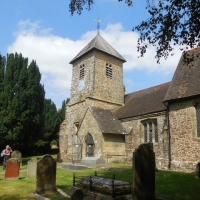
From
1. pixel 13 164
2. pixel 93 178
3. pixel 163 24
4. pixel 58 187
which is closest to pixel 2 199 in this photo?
pixel 58 187

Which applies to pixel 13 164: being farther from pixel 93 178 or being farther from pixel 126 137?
pixel 126 137

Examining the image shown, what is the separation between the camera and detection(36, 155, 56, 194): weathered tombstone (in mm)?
7988

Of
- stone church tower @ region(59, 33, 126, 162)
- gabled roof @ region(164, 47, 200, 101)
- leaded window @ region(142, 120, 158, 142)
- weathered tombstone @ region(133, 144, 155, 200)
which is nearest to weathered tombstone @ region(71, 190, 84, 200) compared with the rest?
weathered tombstone @ region(133, 144, 155, 200)

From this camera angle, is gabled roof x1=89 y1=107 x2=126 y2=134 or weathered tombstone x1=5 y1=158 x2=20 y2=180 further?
gabled roof x1=89 y1=107 x2=126 y2=134

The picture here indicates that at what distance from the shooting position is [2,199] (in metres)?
A: 7.14

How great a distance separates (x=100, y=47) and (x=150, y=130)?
11764mm

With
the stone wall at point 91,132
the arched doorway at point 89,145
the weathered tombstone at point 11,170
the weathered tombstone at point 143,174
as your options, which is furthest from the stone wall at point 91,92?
the weathered tombstone at point 143,174

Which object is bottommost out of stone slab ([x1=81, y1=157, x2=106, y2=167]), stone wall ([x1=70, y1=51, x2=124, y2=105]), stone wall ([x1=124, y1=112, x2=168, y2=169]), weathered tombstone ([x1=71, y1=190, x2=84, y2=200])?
stone slab ([x1=81, y1=157, x2=106, y2=167])

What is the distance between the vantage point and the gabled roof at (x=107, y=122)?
1943cm

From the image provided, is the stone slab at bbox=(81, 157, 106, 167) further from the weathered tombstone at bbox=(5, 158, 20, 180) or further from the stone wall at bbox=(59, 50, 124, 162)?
the stone wall at bbox=(59, 50, 124, 162)

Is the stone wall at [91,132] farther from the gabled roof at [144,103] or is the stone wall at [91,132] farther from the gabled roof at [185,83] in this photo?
the gabled roof at [185,83]

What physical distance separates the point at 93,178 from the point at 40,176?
1937 mm

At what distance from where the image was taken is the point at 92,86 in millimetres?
23609

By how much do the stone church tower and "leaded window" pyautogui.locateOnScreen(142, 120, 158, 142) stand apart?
608cm
